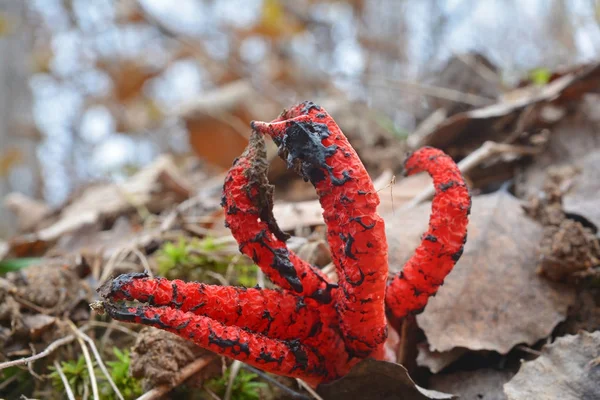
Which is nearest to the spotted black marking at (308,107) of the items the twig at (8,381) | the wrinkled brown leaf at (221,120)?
the twig at (8,381)

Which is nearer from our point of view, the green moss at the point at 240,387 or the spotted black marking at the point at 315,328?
the spotted black marking at the point at 315,328

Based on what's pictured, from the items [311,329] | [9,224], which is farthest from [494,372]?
[9,224]

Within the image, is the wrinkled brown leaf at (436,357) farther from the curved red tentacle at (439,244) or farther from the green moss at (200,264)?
the green moss at (200,264)

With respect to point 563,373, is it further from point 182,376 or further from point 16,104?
point 16,104

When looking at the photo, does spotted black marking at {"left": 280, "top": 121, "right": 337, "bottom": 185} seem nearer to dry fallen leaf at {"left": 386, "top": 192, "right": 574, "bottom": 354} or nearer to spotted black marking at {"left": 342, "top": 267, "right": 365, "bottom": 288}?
spotted black marking at {"left": 342, "top": 267, "right": 365, "bottom": 288}

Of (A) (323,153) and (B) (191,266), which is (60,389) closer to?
(B) (191,266)

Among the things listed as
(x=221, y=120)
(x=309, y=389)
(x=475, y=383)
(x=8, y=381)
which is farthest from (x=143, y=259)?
(x=221, y=120)
